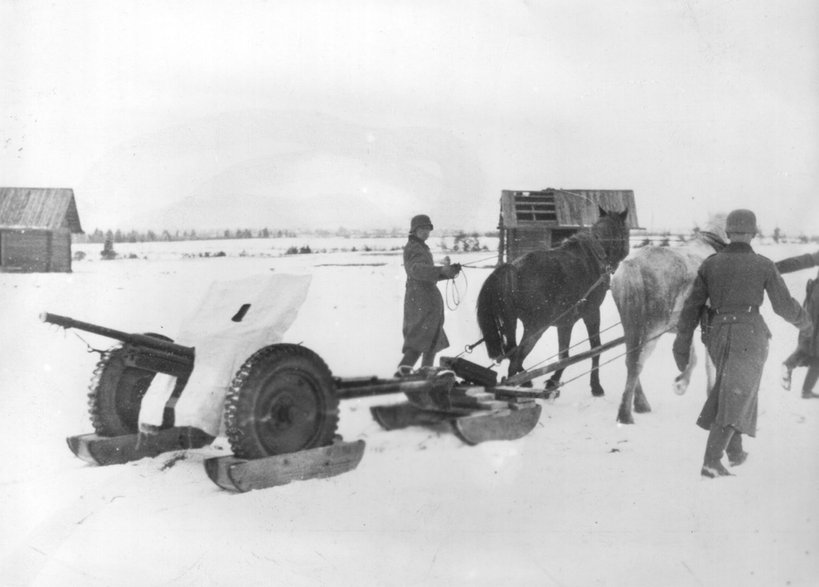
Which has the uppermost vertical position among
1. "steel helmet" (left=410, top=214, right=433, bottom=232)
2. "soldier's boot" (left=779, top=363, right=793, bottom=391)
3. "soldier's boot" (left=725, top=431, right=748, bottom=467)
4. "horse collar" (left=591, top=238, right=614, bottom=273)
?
"steel helmet" (left=410, top=214, right=433, bottom=232)

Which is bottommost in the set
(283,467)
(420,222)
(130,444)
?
(130,444)

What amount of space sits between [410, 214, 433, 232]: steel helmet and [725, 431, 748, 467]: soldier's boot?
2242 mm

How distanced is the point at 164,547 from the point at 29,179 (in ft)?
8.56

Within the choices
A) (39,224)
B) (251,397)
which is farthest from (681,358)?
(39,224)

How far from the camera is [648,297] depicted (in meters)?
4.59

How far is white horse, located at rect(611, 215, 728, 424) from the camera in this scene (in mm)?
4391

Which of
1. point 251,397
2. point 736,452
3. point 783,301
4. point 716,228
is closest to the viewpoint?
point 251,397

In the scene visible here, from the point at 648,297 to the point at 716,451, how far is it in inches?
55.3

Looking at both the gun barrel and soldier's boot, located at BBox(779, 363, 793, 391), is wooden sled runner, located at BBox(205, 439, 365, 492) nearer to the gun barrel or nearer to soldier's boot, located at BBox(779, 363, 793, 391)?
the gun barrel

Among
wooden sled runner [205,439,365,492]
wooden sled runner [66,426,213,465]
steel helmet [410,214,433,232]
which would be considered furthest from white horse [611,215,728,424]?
wooden sled runner [66,426,213,465]

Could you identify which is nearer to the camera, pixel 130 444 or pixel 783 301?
pixel 783 301

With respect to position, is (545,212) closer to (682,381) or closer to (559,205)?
(559,205)

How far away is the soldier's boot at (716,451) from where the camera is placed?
344 cm

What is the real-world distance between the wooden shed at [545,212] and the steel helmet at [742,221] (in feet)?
2.97
